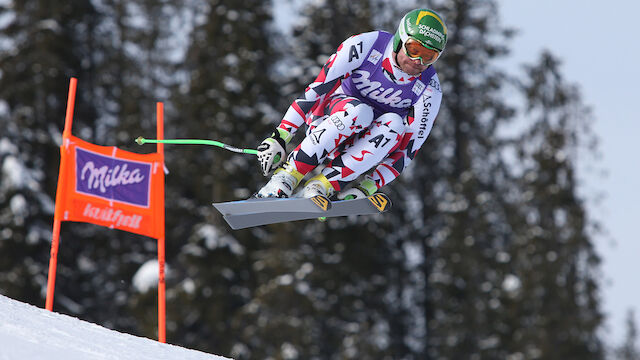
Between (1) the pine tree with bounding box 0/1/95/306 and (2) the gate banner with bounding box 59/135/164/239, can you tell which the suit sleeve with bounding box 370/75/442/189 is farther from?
(1) the pine tree with bounding box 0/1/95/306

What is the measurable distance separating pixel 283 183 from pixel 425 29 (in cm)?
153

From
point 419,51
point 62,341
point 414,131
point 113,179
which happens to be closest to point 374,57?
point 419,51

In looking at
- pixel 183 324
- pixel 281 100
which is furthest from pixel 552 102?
pixel 183 324

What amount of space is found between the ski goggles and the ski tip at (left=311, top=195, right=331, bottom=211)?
1180 mm

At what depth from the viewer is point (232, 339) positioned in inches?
830

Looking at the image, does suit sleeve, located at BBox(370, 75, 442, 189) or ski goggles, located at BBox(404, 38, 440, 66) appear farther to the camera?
suit sleeve, located at BBox(370, 75, 442, 189)

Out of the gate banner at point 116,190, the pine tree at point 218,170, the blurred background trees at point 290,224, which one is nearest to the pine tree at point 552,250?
the blurred background trees at point 290,224

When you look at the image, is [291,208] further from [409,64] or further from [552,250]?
[552,250]

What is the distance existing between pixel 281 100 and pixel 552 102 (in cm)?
738

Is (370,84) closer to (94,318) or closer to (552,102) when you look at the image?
(94,318)

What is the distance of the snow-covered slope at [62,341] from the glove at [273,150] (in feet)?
4.76

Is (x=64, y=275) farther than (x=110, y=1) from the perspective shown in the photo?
No

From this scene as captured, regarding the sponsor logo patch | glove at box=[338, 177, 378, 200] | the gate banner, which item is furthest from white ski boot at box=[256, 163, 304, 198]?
the gate banner

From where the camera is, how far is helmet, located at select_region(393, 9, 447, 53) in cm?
634
